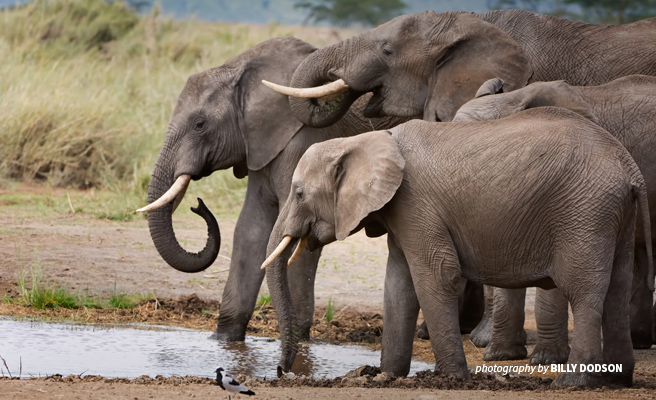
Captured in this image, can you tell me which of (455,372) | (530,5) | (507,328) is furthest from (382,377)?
(530,5)

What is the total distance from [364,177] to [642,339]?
3001 millimetres

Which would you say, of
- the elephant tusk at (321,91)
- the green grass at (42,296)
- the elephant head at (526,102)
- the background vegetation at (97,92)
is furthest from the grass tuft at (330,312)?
the background vegetation at (97,92)

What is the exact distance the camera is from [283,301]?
641 cm

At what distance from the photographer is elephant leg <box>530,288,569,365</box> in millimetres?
6906

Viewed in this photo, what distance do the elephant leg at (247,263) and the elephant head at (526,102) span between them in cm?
195

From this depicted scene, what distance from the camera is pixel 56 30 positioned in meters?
21.2

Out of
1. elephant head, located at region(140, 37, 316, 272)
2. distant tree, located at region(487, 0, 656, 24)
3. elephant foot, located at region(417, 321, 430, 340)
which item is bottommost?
elephant foot, located at region(417, 321, 430, 340)

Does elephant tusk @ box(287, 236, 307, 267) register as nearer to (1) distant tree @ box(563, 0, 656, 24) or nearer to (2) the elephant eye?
(2) the elephant eye

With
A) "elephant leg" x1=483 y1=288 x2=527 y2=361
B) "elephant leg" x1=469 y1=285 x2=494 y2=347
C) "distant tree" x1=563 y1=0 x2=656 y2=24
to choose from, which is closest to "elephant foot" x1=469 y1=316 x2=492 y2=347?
"elephant leg" x1=469 y1=285 x2=494 y2=347

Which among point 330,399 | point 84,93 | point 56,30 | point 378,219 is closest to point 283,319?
point 378,219

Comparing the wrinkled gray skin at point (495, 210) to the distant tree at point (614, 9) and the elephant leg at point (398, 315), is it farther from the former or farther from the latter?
the distant tree at point (614, 9)

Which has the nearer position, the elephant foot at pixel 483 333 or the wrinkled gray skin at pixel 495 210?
the wrinkled gray skin at pixel 495 210

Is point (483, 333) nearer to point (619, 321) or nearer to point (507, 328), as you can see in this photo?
point (507, 328)

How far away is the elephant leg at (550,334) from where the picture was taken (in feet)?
22.7
